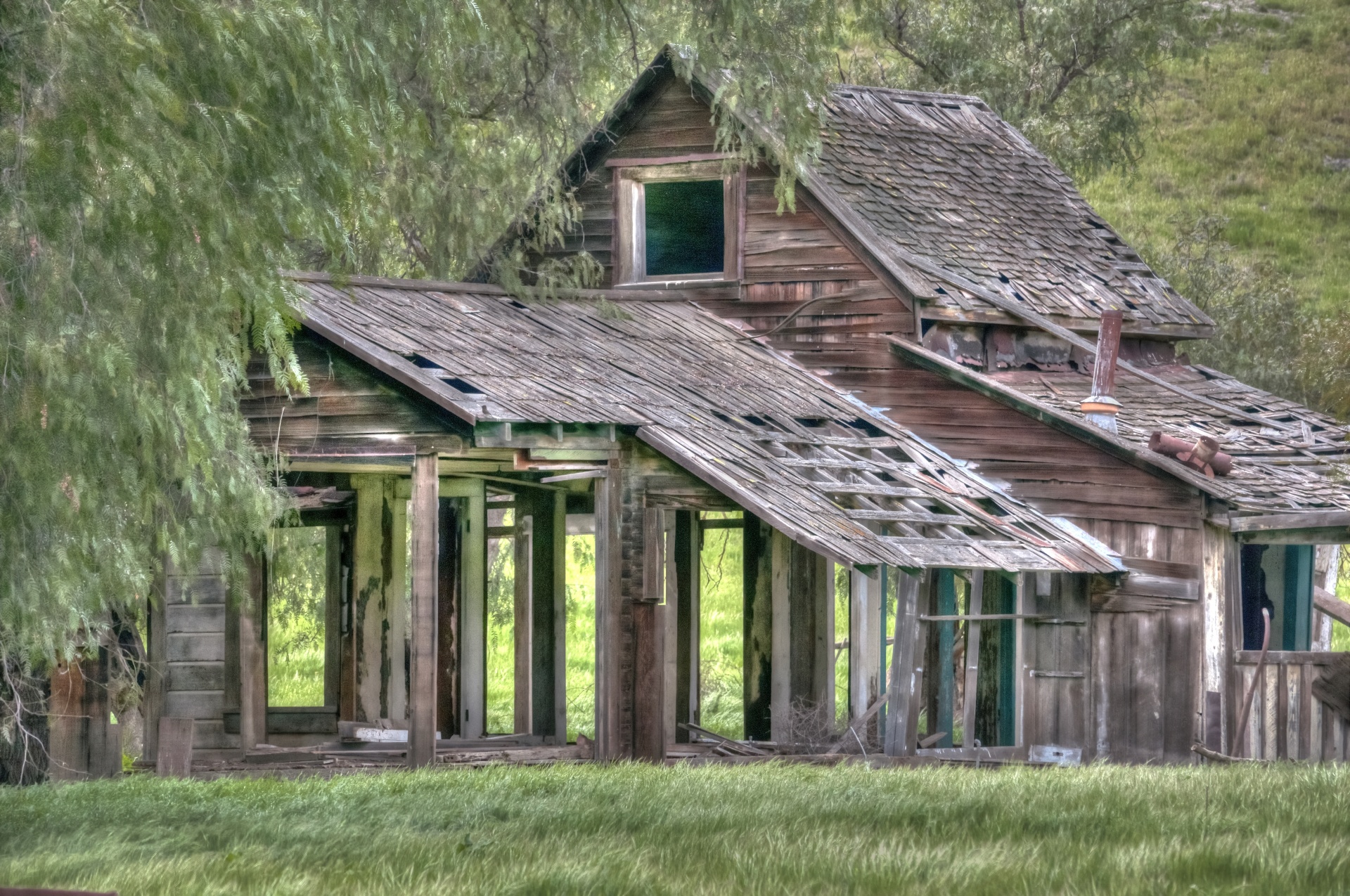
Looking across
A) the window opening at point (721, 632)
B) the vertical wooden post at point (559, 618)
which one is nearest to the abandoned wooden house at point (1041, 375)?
the window opening at point (721, 632)

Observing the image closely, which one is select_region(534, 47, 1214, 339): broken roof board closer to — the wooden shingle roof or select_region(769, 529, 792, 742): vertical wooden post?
the wooden shingle roof

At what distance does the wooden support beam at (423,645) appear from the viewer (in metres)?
14.3

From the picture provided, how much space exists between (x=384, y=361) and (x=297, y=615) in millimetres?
7575

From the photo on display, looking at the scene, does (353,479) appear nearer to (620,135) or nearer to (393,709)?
(393,709)

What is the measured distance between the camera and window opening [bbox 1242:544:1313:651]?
18422 millimetres

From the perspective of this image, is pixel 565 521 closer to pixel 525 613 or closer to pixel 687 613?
pixel 525 613

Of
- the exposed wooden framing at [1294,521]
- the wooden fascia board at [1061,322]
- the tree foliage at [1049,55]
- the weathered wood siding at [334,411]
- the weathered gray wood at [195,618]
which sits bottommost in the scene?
the weathered gray wood at [195,618]

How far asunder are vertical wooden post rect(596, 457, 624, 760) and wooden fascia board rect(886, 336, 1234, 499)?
4227 millimetres

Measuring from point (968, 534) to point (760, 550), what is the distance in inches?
141

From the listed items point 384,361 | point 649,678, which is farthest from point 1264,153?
point 384,361

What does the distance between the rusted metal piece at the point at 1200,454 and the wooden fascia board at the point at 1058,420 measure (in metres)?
0.09

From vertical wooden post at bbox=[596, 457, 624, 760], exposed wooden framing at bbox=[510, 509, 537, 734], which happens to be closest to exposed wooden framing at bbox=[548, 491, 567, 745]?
exposed wooden framing at bbox=[510, 509, 537, 734]

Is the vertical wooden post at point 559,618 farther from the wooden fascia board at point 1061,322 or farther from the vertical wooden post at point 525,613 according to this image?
the wooden fascia board at point 1061,322

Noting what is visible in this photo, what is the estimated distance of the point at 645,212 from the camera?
20906 millimetres
